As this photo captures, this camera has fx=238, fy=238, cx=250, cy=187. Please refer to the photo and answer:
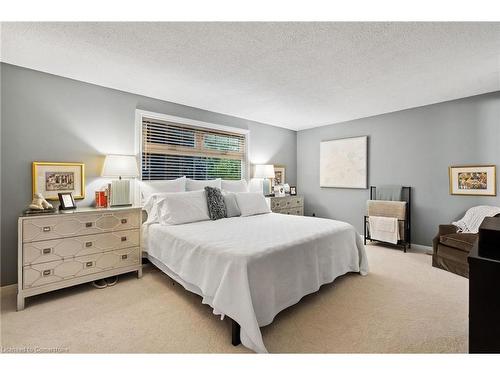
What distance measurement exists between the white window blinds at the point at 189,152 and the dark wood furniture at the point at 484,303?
11.7 feet

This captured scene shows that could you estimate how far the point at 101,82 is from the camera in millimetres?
2973

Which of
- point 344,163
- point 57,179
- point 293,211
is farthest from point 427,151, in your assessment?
point 57,179

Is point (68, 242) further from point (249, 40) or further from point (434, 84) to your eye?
point (434, 84)

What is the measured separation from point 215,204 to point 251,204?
625 mm

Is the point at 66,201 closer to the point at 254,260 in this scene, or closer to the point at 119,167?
the point at 119,167

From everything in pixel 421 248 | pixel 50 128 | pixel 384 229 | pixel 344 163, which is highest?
pixel 50 128

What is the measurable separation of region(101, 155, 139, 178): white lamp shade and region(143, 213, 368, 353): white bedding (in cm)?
74

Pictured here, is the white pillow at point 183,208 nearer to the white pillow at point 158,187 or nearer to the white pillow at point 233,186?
the white pillow at point 158,187

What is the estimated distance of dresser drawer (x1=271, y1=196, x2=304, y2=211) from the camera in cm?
464

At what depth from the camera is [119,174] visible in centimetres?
295

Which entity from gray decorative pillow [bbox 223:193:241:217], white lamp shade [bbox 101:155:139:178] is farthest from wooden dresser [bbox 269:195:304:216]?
white lamp shade [bbox 101:155:139:178]

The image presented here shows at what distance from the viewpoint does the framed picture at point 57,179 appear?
2.64m

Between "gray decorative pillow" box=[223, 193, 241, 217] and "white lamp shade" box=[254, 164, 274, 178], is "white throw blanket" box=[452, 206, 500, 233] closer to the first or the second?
"white lamp shade" box=[254, 164, 274, 178]

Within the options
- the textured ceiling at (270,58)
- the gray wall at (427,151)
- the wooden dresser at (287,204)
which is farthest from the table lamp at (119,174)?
the gray wall at (427,151)
